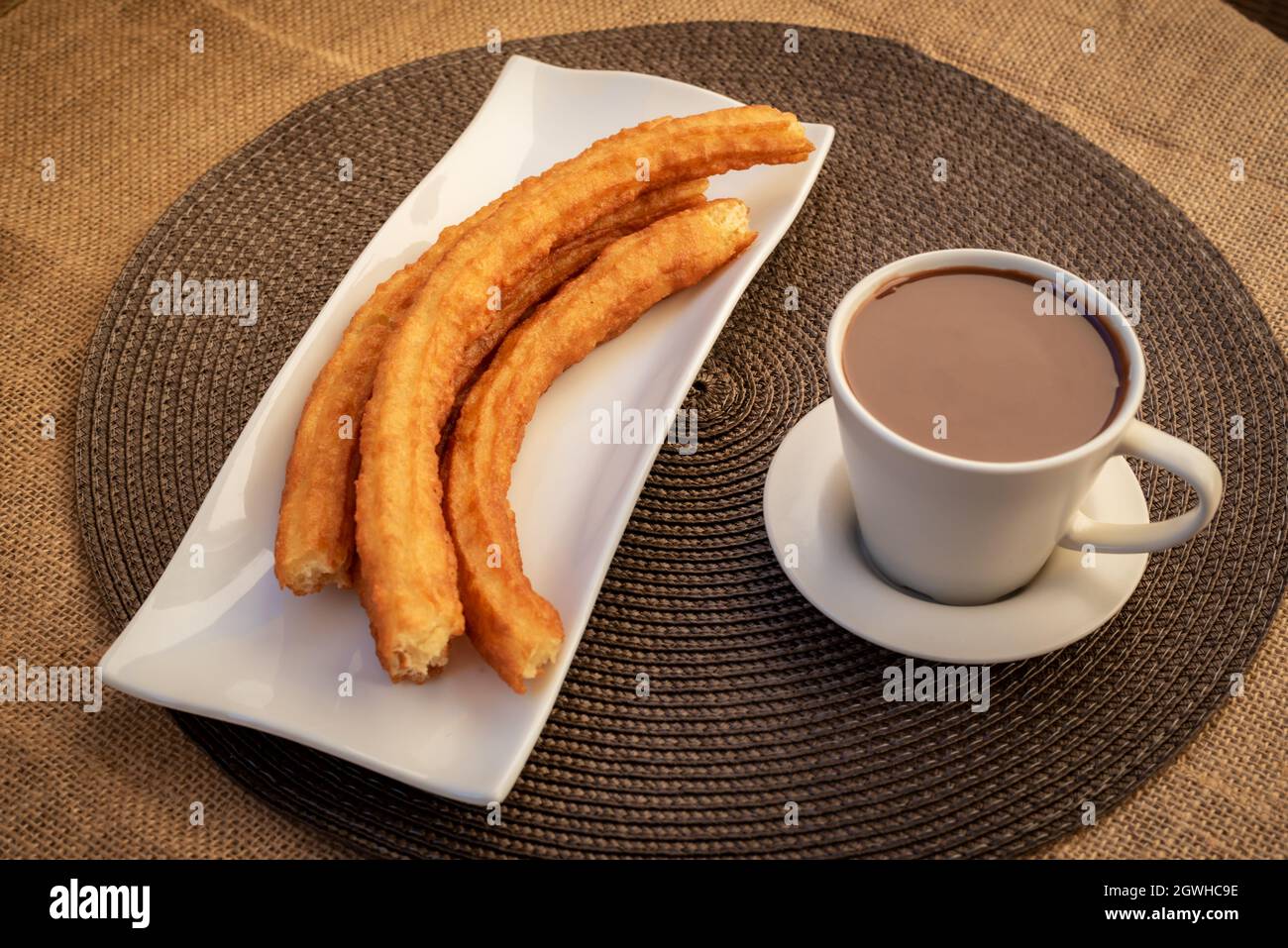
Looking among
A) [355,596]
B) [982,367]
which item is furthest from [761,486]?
[355,596]

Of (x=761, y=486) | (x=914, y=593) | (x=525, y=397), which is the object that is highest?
(x=525, y=397)

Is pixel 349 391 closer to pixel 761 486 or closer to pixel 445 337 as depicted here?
pixel 445 337

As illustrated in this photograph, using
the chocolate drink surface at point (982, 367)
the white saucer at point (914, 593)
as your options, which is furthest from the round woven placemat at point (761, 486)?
the chocolate drink surface at point (982, 367)

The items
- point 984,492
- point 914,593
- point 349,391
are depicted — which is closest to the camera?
point 984,492

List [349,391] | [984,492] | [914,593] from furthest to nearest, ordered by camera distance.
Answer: [349,391], [914,593], [984,492]

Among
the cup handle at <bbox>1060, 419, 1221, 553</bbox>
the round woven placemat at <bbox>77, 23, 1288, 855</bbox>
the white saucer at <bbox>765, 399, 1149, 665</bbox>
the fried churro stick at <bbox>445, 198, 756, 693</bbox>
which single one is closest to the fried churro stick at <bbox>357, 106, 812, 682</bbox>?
the fried churro stick at <bbox>445, 198, 756, 693</bbox>
